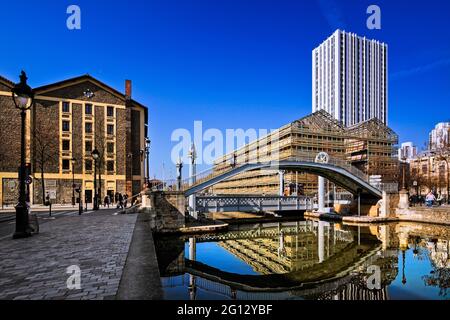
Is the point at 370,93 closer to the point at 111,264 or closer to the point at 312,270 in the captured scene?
the point at 312,270

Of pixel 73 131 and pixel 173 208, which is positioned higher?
pixel 73 131

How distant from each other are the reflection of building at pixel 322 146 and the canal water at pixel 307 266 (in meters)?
35.3

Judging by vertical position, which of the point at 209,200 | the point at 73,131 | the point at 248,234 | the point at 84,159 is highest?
the point at 73,131

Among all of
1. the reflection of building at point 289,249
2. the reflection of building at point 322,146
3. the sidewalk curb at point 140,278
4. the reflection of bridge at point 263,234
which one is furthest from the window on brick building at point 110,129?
the sidewalk curb at point 140,278

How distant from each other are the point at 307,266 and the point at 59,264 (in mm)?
9809

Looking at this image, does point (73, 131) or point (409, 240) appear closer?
point (409, 240)

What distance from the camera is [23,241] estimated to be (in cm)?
902

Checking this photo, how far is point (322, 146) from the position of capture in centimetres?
5972

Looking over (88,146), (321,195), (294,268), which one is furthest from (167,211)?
(88,146)

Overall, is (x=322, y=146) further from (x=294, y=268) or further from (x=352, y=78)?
(x=352, y=78)

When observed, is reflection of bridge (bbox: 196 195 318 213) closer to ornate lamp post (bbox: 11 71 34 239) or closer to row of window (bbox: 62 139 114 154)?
ornate lamp post (bbox: 11 71 34 239)
